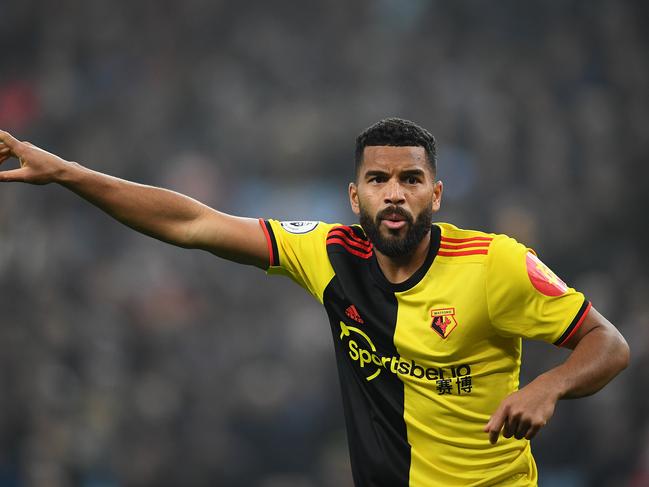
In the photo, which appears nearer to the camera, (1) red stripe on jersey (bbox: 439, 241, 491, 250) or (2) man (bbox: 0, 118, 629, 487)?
(2) man (bbox: 0, 118, 629, 487)

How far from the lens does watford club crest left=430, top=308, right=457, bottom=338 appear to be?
3697 mm

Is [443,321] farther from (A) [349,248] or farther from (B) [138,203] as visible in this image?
(B) [138,203]

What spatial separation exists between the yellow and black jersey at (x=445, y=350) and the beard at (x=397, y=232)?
11 centimetres

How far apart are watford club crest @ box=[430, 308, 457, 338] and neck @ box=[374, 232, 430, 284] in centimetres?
19

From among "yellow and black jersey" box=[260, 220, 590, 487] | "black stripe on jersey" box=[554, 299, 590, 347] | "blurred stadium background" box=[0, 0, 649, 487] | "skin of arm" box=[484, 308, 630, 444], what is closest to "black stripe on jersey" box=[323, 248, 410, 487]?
"yellow and black jersey" box=[260, 220, 590, 487]

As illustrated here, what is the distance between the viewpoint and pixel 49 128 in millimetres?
11109

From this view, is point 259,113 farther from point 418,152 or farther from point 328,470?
point 418,152

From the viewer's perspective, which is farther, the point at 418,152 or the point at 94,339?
the point at 94,339

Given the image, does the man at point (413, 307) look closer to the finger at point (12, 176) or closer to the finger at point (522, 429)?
the finger at point (12, 176)

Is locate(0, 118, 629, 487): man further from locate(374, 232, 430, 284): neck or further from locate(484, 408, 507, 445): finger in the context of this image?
locate(484, 408, 507, 445): finger

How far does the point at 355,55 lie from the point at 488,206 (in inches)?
129

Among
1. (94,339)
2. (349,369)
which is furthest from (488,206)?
(349,369)

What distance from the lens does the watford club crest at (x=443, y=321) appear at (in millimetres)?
3697

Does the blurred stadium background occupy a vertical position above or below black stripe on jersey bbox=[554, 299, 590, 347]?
above
